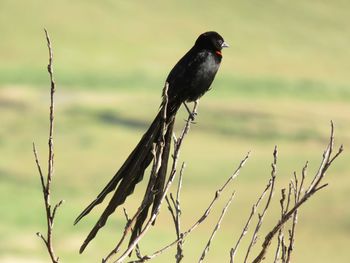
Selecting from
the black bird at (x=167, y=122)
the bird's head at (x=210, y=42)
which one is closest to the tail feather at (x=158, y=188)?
the black bird at (x=167, y=122)

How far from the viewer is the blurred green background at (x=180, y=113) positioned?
1875 centimetres

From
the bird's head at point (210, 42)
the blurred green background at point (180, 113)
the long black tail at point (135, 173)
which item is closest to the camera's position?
the long black tail at point (135, 173)

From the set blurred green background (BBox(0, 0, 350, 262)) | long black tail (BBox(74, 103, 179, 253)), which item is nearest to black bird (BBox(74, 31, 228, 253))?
long black tail (BBox(74, 103, 179, 253))

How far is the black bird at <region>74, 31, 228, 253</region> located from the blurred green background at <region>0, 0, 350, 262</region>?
13.4 metres

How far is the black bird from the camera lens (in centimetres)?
258

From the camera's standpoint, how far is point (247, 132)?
87.0 ft

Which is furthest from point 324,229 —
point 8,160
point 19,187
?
point 8,160

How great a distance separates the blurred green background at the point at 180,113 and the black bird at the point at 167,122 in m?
13.4

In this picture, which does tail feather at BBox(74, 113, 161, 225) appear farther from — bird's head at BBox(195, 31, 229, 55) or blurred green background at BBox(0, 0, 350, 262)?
blurred green background at BBox(0, 0, 350, 262)

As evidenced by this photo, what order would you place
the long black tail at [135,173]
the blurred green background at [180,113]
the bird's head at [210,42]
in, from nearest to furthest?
the long black tail at [135,173] < the bird's head at [210,42] < the blurred green background at [180,113]

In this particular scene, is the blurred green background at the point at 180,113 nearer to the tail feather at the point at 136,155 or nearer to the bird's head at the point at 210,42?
the bird's head at the point at 210,42

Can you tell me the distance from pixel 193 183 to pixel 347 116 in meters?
8.28

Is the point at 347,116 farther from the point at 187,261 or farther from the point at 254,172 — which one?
the point at 187,261

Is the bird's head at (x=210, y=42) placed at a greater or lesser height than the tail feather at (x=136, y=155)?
greater
